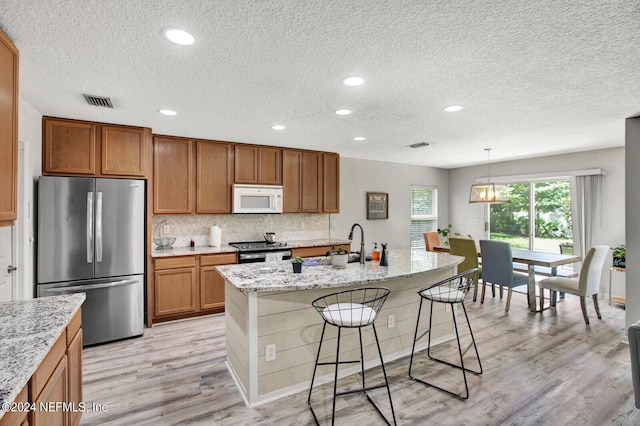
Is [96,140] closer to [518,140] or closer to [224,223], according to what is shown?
[224,223]

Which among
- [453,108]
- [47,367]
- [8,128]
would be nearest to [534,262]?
[453,108]

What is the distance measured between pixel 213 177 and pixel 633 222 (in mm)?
4862

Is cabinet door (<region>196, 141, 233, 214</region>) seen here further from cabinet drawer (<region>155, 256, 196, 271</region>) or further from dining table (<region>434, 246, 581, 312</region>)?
dining table (<region>434, 246, 581, 312</region>)

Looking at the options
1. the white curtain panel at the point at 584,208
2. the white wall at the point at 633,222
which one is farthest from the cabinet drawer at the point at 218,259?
the white curtain panel at the point at 584,208

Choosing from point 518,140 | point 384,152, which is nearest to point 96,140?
point 384,152

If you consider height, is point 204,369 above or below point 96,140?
below

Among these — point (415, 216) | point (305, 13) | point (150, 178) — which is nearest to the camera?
point (305, 13)

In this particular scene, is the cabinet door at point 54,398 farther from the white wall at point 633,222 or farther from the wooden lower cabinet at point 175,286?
the white wall at point 633,222

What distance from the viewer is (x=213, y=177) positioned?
449 cm

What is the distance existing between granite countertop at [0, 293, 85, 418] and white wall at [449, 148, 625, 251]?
6.63m

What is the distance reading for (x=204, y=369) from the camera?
2.85 meters

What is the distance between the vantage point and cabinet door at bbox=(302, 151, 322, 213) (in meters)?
5.23

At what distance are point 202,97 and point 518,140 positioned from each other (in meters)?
4.04

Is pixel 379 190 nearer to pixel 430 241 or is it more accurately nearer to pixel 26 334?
pixel 430 241
